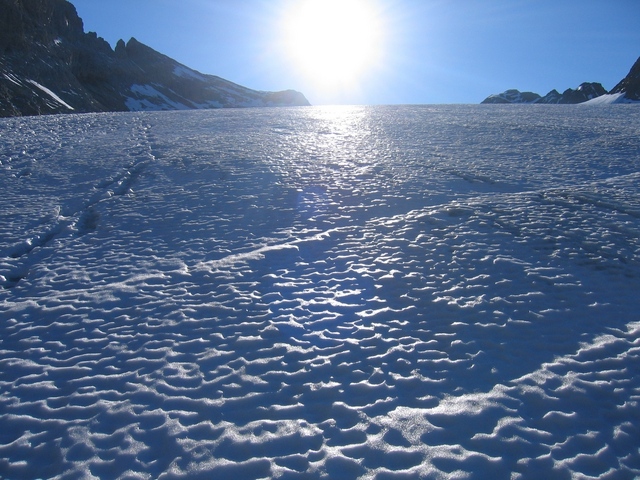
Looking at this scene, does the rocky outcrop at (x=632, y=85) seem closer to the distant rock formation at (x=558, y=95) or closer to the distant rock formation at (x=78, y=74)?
the distant rock formation at (x=558, y=95)

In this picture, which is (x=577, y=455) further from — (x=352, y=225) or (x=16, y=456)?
(x=352, y=225)

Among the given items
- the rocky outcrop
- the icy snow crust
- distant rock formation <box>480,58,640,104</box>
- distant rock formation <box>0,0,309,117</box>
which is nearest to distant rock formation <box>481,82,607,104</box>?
distant rock formation <box>480,58,640,104</box>

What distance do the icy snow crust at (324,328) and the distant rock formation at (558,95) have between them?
10741 cm

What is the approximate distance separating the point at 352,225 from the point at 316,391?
307cm

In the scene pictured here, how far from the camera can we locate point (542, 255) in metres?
4.44

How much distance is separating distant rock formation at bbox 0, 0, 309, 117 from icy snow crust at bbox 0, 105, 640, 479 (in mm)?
33724

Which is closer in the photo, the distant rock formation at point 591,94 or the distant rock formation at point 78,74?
the distant rock formation at point 78,74

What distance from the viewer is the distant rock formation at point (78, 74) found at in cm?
4200

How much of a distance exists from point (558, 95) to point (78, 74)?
4133 inches

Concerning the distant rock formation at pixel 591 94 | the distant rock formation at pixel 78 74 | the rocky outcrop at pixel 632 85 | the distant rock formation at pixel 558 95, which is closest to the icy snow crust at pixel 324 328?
the distant rock formation at pixel 78 74

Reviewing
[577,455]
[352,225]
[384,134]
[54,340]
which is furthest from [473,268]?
[384,134]

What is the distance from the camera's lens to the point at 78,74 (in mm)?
63344

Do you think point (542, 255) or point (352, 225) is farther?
point (352, 225)

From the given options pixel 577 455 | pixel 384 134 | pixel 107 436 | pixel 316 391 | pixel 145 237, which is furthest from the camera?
pixel 384 134
